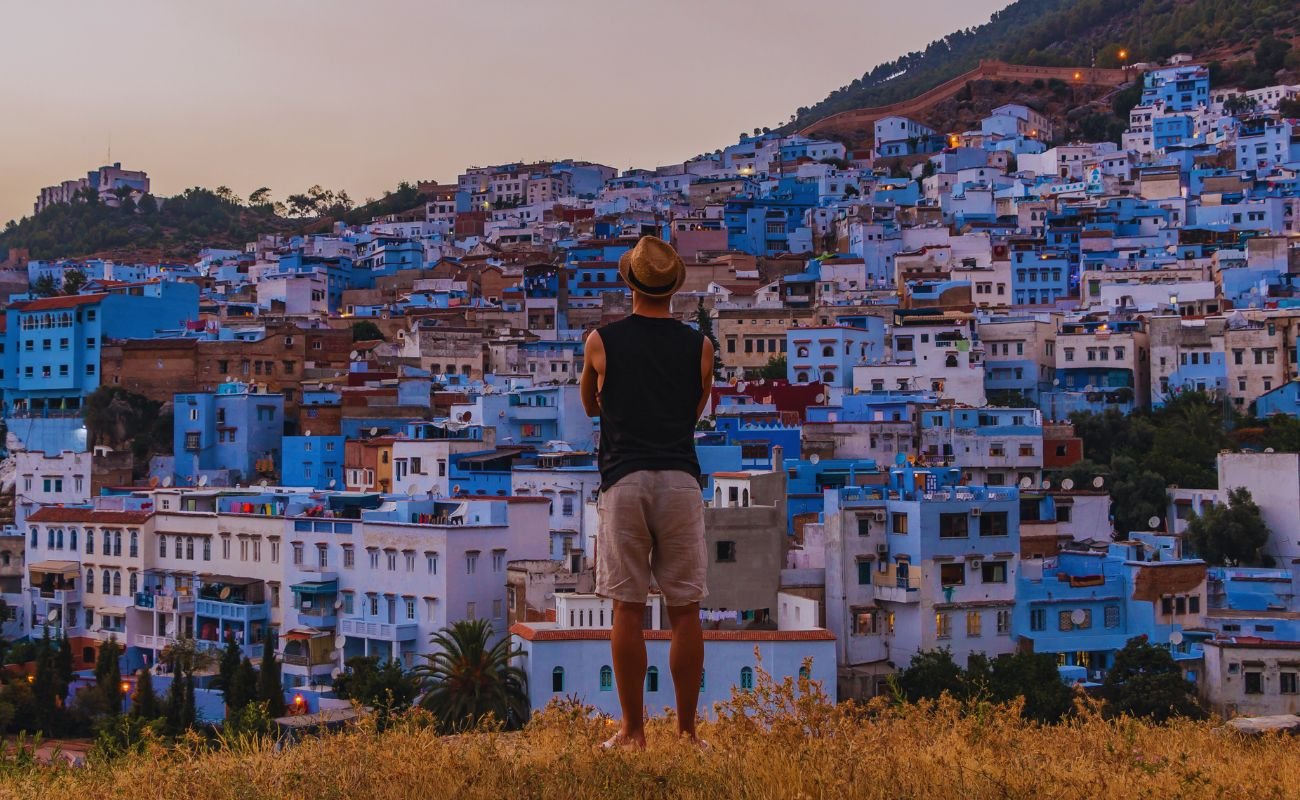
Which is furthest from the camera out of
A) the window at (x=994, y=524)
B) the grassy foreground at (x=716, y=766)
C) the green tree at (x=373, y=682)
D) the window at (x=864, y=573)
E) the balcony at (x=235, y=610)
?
the balcony at (x=235, y=610)

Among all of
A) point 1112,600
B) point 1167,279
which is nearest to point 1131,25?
point 1167,279

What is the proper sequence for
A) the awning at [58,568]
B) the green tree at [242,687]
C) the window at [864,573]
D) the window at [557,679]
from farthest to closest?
A: 1. the awning at [58,568]
2. the window at [864,573]
3. the green tree at [242,687]
4. the window at [557,679]

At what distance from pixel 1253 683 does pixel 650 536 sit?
1782 centimetres

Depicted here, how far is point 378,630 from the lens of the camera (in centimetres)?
2497

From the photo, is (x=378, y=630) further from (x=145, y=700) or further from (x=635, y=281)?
(x=635, y=281)

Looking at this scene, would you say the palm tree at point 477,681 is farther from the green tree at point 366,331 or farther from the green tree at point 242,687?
the green tree at point 366,331

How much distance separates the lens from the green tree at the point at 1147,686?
64.6 feet

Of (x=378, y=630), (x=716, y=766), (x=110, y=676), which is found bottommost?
(x=110, y=676)

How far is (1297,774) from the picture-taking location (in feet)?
19.2

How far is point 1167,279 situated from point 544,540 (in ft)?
84.0

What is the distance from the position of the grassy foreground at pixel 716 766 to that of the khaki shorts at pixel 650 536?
0.60 m

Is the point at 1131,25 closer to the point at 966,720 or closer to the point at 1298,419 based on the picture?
the point at 1298,419

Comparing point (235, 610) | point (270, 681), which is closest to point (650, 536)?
point (270, 681)

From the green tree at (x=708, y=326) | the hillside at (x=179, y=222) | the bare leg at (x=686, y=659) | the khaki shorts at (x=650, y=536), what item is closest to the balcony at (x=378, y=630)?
the green tree at (x=708, y=326)
